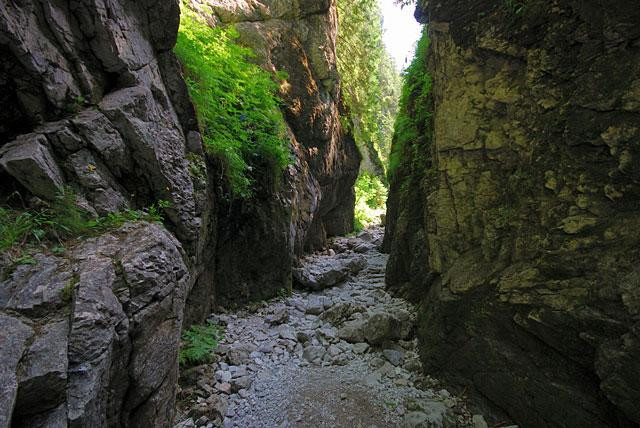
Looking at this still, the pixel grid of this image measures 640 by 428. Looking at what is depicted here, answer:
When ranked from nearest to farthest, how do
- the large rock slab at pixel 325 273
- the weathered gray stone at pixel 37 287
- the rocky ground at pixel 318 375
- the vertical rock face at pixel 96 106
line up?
the weathered gray stone at pixel 37 287 → the vertical rock face at pixel 96 106 → the rocky ground at pixel 318 375 → the large rock slab at pixel 325 273

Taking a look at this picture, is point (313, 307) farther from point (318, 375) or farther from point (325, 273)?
point (318, 375)

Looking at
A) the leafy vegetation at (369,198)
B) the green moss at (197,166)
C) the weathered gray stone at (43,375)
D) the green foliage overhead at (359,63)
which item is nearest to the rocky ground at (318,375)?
the weathered gray stone at (43,375)

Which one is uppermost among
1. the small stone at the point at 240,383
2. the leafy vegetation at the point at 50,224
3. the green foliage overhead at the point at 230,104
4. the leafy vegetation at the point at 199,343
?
the green foliage overhead at the point at 230,104

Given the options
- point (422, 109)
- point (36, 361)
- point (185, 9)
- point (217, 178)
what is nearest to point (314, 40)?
point (185, 9)

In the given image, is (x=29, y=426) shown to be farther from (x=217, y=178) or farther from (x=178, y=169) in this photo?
(x=217, y=178)

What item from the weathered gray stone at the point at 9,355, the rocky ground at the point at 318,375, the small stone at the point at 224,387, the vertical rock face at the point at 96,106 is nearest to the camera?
the weathered gray stone at the point at 9,355

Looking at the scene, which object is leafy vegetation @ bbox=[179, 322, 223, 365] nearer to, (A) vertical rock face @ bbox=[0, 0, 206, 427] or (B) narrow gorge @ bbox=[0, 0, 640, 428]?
(B) narrow gorge @ bbox=[0, 0, 640, 428]

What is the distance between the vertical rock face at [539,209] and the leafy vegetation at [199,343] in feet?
12.2

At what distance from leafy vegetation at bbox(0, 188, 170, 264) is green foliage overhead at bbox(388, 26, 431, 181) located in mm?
6720

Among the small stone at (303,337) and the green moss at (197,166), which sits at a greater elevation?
the green moss at (197,166)

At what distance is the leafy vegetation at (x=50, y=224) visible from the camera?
2.87m

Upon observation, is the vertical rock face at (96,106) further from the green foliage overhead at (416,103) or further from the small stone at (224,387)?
the green foliage overhead at (416,103)

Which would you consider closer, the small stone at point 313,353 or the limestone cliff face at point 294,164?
the small stone at point 313,353

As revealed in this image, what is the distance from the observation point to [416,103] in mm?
8562
